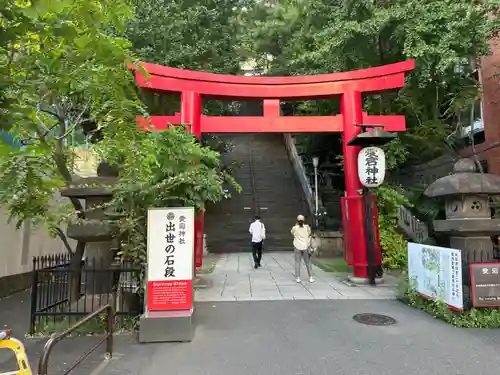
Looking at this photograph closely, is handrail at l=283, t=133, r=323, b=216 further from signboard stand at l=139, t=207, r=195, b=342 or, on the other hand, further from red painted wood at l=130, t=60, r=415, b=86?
signboard stand at l=139, t=207, r=195, b=342

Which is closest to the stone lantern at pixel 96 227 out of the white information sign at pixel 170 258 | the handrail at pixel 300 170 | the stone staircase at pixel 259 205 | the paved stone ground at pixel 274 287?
the white information sign at pixel 170 258

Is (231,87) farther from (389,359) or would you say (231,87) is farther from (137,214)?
(389,359)

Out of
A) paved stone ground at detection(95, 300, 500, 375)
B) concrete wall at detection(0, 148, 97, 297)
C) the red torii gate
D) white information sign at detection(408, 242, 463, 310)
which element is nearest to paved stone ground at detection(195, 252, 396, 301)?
the red torii gate

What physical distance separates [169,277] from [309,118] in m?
6.13

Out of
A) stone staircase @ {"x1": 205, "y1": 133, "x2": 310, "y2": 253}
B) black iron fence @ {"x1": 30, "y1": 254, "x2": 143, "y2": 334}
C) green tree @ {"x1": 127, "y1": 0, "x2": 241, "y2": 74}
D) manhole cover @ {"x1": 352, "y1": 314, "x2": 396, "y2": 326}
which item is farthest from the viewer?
stone staircase @ {"x1": 205, "y1": 133, "x2": 310, "y2": 253}

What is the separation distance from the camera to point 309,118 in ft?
32.8

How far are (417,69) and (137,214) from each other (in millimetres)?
10140

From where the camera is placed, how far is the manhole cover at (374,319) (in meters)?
6.26

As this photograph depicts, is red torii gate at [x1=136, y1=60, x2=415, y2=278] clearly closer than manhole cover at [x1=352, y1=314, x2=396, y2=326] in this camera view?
No

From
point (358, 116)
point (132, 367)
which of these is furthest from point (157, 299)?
point (358, 116)

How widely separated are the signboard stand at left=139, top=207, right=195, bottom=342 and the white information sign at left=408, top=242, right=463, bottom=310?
14.5 feet

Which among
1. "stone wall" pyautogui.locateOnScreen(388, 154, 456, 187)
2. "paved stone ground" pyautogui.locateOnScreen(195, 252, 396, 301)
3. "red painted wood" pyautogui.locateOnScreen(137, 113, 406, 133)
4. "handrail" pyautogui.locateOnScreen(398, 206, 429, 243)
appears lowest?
"paved stone ground" pyautogui.locateOnScreen(195, 252, 396, 301)

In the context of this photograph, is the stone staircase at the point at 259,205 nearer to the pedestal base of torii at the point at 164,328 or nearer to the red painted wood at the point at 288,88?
the red painted wood at the point at 288,88

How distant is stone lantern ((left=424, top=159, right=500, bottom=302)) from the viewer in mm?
6992
